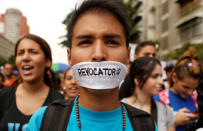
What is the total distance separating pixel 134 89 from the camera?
123 inches

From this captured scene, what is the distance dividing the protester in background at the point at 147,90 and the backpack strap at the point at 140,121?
3.14ft

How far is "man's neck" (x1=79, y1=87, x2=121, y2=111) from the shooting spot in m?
1.53

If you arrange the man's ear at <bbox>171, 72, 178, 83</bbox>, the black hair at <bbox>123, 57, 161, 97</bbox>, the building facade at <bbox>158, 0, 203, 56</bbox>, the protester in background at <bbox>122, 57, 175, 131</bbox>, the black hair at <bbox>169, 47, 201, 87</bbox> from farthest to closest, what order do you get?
the building facade at <bbox>158, 0, 203, 56</bbox>
the man's ear at <bbox>171, 72, 178, 83</bbox>
the black hair at <bbox>169, 47, 201, 87</bbox>
the black hair at <bbox>123, 57, 161, 97</bbox>
the protester in background at <bbox>122, 57, 175, 131</bbox>

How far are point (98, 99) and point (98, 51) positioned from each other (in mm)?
343

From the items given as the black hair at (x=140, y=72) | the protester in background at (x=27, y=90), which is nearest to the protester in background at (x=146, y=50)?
the black hair at (x=140, y=72)

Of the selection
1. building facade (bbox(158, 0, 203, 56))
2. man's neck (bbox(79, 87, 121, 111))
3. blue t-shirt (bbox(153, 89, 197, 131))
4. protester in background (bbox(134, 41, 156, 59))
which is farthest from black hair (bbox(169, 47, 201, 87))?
building facade (bbox(158, 0, 203, 56))

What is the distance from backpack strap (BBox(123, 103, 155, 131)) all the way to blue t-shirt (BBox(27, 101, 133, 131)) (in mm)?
41

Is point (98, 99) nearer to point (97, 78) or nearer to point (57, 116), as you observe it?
point (97, 78)

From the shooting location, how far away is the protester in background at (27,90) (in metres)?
2.47

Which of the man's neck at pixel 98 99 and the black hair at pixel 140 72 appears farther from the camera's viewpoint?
the black hair at pixel 140 72

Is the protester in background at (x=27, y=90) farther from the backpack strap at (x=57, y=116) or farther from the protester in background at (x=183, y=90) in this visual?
the protester in background at (x=183, y=90)

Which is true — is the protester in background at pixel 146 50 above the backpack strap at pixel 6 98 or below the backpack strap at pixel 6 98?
above

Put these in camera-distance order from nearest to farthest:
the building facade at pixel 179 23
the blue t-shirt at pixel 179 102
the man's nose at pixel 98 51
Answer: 1. the man's nose at pixel 98 51
2. the blue t-shirt at pixel 179 102
3. the building facade at pixel 179 23

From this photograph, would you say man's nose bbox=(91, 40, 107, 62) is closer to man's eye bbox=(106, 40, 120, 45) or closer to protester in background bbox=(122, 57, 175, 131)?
man's eye bbox=(106, 40, 120, 45)
